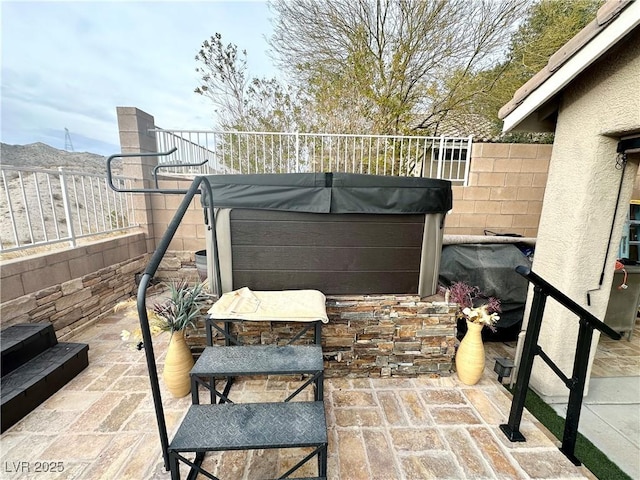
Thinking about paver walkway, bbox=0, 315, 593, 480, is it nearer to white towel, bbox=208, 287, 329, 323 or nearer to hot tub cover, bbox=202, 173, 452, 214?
white towel, bbox=208, 287, 329, 323

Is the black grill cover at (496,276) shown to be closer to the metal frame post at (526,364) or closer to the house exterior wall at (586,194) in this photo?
Answer: the house exterior wall at (586,194)

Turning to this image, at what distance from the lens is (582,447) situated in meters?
1.95

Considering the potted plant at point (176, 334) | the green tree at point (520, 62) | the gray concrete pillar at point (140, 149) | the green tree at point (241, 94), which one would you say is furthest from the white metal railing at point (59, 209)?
the green tree at point (520, 62)

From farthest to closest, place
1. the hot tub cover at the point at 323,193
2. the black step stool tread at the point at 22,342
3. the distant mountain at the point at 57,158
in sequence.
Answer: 1. the distant mountain at the point at 57,158
2. the hot tub cover at the point at 323,193
3. the black step stool tread at the point at 22,342

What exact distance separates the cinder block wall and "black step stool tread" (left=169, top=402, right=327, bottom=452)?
13.9ft

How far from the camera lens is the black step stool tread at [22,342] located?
2.14 m

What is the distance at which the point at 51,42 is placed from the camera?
13.1ft

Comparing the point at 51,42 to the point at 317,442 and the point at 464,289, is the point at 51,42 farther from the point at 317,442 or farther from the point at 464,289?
the point at 464,289

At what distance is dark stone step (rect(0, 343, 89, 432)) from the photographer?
6.29 ft

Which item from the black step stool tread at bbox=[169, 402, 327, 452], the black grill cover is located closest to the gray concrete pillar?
the black step stool tread at bbox=[169, 402, 327, 452]

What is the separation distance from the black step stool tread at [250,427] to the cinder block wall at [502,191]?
4.24 meters

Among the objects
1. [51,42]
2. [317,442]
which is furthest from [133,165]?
[317,442]

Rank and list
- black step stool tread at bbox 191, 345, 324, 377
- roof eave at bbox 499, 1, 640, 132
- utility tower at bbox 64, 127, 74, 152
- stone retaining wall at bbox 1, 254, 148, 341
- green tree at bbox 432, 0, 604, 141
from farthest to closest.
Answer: utility tower at bbox 64, 127, 74, 152
green tree at bbox 432, 0, 604, 141
stone retaining wall at bbox 1, 254, 148, 341
black step stool tread at bbox 191, 345, 324, 377
roof eave at bbox 499, 1, 640, 132

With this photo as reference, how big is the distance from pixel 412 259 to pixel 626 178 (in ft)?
5.38
